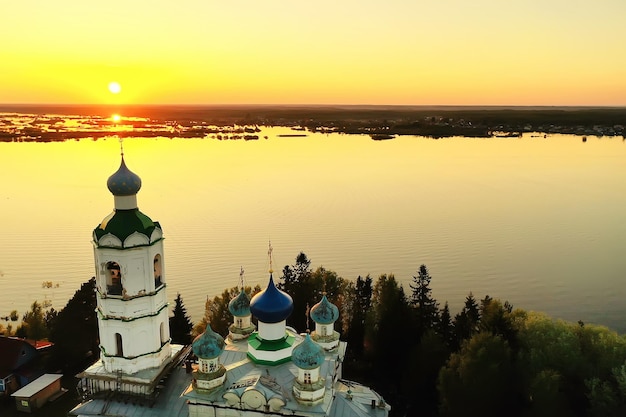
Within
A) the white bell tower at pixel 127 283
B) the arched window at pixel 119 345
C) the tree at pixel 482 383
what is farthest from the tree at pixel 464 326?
the arched window at pixel 119 345

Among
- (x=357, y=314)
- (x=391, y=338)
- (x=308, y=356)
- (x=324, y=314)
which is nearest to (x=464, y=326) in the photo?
(x=391, y=338)

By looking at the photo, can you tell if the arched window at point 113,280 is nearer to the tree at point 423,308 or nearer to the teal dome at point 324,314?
the teal dome at point 324,314

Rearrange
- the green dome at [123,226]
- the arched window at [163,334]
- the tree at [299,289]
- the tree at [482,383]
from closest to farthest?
the green dome at [123,226] < the arched window at [163,334] < the tree at [482,383] < the tree at [299,289]

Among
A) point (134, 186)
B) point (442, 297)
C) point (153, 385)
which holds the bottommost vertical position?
point (442, 297)

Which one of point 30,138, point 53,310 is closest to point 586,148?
point 53,310

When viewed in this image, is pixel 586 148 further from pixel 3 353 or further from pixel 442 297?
pixel 3 353

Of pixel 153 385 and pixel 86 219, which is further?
pixel 86 219
